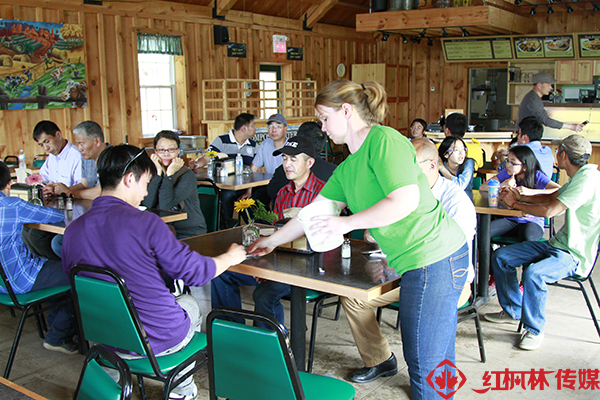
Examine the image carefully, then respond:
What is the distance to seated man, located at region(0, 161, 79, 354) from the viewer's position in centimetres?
296

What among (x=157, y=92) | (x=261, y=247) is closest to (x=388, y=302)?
(x=261, y=247)

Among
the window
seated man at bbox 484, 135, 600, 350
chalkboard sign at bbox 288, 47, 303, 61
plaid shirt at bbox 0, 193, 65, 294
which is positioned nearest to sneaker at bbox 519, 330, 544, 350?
seated man at bbox 484, 135, 600, 350

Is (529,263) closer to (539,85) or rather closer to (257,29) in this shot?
(539,85)

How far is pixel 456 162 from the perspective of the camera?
4.41 m

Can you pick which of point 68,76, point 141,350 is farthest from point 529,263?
point 68,76

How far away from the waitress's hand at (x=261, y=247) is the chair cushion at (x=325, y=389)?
2.18 feet

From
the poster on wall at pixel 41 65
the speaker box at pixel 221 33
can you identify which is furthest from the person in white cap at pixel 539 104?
the poster on wall at pixel 41 65

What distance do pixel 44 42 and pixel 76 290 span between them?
19.3 ft

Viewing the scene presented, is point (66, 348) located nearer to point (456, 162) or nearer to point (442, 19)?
point (456, 162)

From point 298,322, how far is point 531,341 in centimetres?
159

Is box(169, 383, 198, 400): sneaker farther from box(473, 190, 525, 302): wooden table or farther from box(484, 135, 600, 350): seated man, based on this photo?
box(473, 190, 525, 302): wooden table

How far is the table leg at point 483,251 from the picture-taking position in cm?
388

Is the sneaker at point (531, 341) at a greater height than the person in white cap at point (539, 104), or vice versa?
the person in white cap at point (539, 104)

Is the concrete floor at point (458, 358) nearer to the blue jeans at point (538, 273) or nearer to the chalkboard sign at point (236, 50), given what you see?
the blue jeans at point (538, 273)
